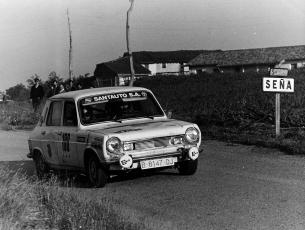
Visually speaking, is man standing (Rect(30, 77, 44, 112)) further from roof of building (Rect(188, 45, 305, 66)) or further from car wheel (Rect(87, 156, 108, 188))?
roof of building (Rect(188, 45, 305, 66))

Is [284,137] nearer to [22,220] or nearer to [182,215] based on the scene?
[182,215]

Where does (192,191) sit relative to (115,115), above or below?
below

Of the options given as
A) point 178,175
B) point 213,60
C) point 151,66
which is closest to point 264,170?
point 178,175

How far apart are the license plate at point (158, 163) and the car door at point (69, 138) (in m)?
1.14

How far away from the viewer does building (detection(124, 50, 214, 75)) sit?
110000mm

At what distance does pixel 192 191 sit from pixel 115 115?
6.99 feet

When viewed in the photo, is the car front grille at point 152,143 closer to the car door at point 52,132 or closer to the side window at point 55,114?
the car door at point 52,132

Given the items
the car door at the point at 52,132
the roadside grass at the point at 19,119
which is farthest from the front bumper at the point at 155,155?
the roadside grass at the point at 19,119

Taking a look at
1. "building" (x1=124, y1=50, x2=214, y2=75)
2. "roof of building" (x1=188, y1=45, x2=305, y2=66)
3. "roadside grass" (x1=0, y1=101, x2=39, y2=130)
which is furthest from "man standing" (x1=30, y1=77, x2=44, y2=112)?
"building" (x1=124, y1=50, x2=214, y2=75)

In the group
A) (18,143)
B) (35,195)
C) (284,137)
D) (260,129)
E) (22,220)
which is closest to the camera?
(22,220)

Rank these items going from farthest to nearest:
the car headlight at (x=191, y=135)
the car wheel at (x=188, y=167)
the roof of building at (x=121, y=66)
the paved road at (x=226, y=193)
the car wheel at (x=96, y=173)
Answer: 1. the roof of building at (x=121, y=66)
2. the car wheel at (x=188, y=167)
3. the car headlight at (x=191, y=135)
4. the car wheel at (x=96, y=173)
5. the paved road at (x=226, y=193)

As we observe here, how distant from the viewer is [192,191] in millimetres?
8078

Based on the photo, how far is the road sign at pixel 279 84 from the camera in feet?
43.0

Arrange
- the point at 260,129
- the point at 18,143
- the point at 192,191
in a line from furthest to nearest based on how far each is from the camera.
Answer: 1. the point at 18,143
2. the point at 260,129
3. the point at 192,191
